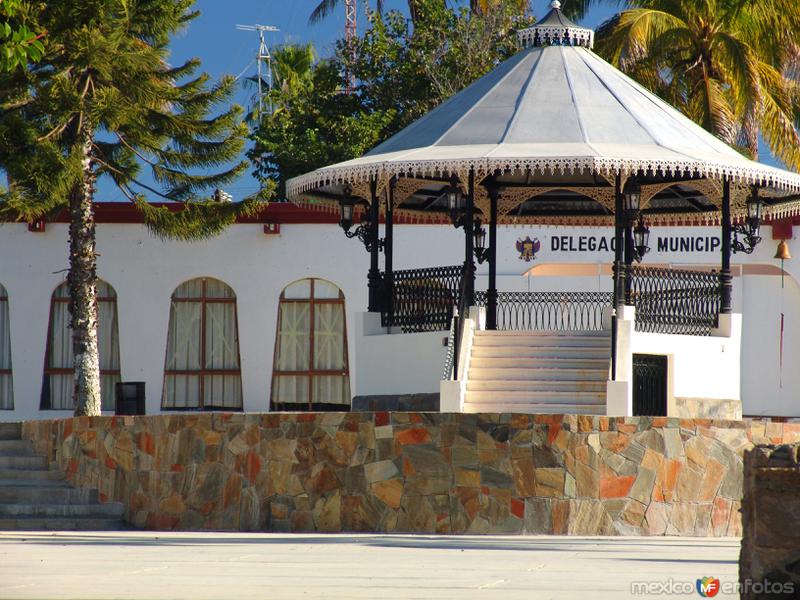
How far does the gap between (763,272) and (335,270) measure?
24.8 ft

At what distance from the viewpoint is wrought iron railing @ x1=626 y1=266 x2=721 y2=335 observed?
20.1 meters

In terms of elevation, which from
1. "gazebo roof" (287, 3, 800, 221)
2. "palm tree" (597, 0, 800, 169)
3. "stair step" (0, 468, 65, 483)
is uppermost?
"palm tree" (597, 0, 800, 169)

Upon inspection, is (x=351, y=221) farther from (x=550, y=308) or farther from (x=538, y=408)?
(x=538, y=408)

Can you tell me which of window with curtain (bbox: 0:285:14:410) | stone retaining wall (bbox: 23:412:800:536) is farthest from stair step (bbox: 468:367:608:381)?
window with curtain (bbox: 0:285:14:410)

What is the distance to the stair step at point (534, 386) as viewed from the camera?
18.7m

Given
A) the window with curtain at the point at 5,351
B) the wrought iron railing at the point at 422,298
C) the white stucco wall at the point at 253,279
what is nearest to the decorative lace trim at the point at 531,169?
the wrought iron railing at the point at 422,298

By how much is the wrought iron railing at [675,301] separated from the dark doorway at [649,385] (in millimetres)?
509

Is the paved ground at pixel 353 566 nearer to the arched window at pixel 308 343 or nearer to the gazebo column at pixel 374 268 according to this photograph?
the gazebo column at pixel 374 268

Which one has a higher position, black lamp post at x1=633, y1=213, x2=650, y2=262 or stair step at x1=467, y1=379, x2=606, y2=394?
black lamp post at x1=633, y1=213, x2=650, y2=262

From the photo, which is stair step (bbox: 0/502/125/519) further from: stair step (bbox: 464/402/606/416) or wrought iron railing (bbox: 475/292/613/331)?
wrought iron railing (bbox: 475/292/613/331)

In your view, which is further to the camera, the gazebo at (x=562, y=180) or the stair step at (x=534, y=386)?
the gazebo at (x=562, y=180)

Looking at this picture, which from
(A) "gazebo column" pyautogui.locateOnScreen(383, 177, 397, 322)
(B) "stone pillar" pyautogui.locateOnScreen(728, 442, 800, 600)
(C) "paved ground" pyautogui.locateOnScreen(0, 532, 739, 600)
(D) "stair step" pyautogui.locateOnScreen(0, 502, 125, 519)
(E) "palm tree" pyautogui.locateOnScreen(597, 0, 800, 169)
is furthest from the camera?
(E) "palm tree" pyautogui.locateOnScreen(597, 0, 800, 169)

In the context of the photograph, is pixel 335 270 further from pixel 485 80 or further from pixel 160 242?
pixel 485 80

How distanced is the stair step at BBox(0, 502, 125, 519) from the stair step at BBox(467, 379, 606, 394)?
188 inches
